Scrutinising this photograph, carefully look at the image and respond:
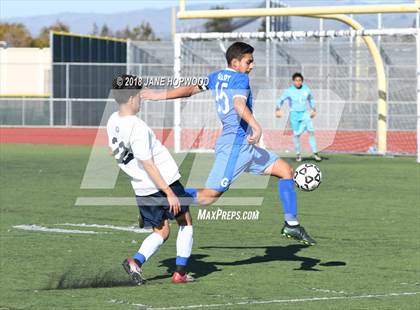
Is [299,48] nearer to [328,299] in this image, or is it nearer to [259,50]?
[259,50]

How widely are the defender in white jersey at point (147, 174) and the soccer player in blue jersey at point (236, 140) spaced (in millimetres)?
596

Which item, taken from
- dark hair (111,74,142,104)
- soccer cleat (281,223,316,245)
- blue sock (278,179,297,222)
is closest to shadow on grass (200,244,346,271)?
soccer cleat (281,223,316,245)

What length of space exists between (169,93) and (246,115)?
0.91 meters

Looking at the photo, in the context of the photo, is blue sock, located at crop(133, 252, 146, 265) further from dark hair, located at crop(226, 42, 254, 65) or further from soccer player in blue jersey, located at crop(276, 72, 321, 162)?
soccer player in blue jersey, located at crop(276, 72, 321, 162)

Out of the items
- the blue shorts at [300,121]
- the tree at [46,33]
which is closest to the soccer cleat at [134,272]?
the blue shorts at [300,121]

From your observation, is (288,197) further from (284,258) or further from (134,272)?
(134,272)


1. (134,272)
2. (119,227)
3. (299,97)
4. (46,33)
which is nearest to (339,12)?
(299,97)

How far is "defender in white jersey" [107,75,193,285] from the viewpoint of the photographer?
33.5 ft

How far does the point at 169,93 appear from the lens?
37.6 feet

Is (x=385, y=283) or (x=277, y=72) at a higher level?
(x=277, y=72)

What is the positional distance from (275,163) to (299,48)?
3503 cm

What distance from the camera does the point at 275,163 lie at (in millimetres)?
11625

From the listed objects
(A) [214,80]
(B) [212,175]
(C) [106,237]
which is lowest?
(C) [106,237]

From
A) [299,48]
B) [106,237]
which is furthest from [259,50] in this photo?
[106,237]
